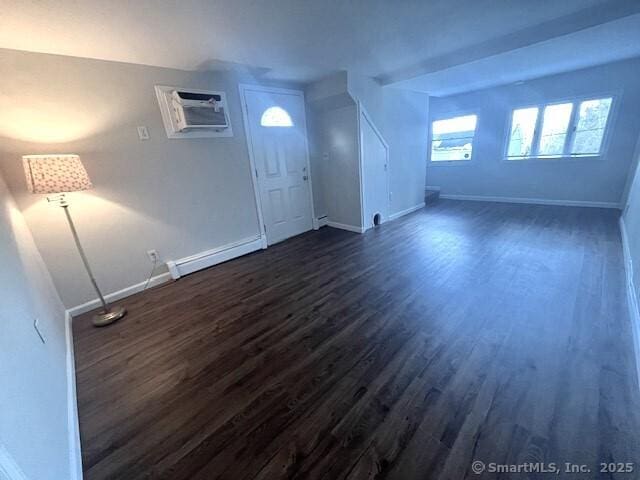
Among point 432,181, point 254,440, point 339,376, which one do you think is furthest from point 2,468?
point 432,181

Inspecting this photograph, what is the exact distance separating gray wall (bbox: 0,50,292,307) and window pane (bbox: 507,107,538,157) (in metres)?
5.07

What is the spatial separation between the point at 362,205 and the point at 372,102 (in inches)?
59.5

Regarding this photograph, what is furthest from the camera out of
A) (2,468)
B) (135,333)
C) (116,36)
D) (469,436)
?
(135,333)

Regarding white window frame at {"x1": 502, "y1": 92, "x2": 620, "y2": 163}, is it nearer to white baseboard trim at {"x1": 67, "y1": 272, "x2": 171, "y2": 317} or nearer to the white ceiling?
the white ceiling

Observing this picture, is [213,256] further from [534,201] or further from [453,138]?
[534,201]

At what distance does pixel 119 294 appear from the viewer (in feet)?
8.54

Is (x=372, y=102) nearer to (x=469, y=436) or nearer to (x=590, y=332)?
(x=590, y=332)

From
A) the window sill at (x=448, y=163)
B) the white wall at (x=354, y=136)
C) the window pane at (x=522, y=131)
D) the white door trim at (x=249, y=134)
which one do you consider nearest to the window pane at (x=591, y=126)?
the window pane at (x=522, y=131)

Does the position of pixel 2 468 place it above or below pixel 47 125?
below

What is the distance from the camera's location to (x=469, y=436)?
1160 mm

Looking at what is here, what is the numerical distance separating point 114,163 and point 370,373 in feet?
9.50

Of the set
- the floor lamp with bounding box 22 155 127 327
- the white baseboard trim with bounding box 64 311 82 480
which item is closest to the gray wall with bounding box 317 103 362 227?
the floor lamp with bounding box 22 155 127 327

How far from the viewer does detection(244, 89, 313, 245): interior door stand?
3.41 m

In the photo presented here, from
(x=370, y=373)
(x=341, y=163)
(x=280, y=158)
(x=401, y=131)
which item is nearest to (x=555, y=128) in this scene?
(x=401, y=131)
